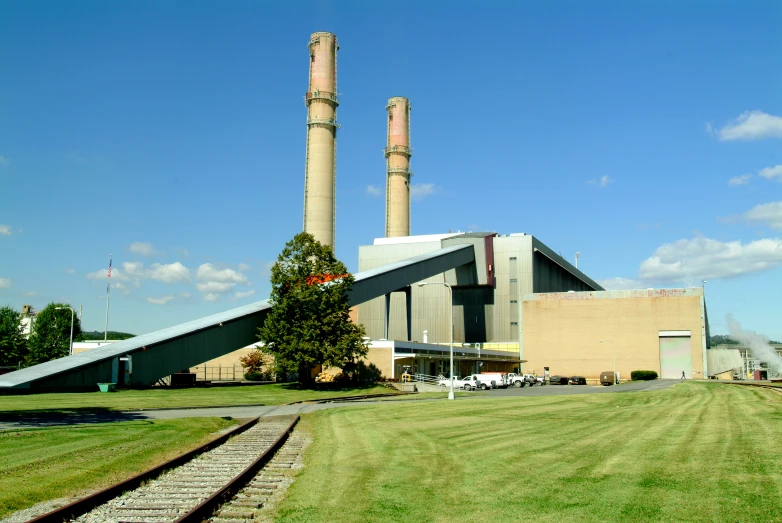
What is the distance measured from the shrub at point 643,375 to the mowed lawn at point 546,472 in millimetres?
64526

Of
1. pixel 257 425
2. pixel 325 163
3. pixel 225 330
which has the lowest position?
pixel 257 425

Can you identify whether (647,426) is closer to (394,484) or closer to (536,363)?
(394,484)

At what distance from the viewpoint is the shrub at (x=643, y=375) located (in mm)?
86619

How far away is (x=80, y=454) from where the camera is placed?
16.6 meters

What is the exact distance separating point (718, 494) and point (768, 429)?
1062 cm

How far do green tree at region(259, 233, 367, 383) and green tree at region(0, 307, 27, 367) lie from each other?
59.2 metres

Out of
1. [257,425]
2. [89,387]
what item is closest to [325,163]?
[89,387]

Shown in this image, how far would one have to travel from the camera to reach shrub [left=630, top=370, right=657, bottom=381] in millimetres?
86619

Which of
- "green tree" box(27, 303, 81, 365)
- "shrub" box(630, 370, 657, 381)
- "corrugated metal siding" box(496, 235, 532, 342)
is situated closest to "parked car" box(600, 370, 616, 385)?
"shrub" box(630, 370, 657, 381)

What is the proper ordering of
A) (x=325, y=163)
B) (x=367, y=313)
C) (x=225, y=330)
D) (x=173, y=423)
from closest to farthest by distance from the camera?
(x=173, y=423) < (x=225, y=330) < (x=325, y=163) < (x=367, y=313)

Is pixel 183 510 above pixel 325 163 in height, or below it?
below

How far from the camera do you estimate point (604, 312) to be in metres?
93.0

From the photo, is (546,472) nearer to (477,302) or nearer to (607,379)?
(607,379)

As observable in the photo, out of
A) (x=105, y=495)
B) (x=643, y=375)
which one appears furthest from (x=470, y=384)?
(x=105, y=495)
